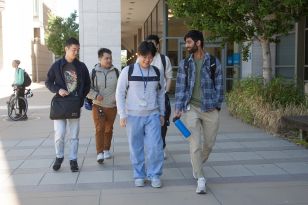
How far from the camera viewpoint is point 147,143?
18.7 ft

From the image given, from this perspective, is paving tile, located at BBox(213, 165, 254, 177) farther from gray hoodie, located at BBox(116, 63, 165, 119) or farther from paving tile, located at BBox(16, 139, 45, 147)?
paving tile, located at BBox(16, 139, 45, 147)

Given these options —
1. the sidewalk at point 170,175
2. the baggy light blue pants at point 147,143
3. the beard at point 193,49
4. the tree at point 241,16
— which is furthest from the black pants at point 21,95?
the beard at point 193,49

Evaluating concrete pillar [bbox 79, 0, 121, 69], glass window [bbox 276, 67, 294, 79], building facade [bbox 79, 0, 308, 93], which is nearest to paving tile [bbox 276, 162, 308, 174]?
building facade [bbox 79, 0, 308, 93]

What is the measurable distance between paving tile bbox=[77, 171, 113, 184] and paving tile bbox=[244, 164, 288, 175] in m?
2.04

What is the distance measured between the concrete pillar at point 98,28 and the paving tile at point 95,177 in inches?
421

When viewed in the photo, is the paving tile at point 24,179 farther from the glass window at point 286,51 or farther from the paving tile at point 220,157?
the glass window at point 286,51

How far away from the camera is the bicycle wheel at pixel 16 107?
13.2m

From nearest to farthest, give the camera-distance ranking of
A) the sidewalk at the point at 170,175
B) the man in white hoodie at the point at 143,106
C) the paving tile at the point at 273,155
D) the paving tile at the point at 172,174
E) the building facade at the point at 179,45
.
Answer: the sidewalk at the point at 170,175, the man in white hoodie at the point at 143,106, the paving tile at the point at 172,174, the paving tile at the point at 273,155, the building facade at the point at 179,45

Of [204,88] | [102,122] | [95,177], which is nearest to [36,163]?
[102,122]

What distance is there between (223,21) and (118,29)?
6.60 meters

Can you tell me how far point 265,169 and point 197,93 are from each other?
1860mm

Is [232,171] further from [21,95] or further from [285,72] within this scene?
[285,72]

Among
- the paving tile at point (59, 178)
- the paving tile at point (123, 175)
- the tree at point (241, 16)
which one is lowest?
the paving tile at point (59, 178)

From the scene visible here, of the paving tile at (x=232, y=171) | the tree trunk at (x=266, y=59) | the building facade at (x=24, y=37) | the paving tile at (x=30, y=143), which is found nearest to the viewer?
the paving tile at (x=232, y=171)
